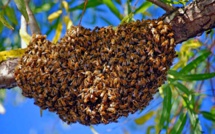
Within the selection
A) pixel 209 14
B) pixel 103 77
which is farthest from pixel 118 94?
pixel 209 14

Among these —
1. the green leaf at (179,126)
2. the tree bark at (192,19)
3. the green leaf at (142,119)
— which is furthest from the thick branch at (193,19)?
the green leaf at (142,119)

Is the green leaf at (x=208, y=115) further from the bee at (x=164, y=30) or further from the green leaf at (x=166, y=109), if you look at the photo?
the bee at (x=164, y=30)

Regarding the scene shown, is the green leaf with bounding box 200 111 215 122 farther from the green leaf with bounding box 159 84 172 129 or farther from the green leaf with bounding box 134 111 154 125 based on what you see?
the green leaf with bounding box 134 111 154 125

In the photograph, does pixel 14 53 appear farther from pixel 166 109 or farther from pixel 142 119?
pixel 142 119

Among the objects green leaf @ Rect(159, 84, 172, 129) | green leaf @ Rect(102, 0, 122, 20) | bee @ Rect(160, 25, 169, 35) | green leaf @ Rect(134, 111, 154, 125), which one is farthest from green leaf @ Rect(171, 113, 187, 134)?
bee @ Rect(160, 25, 169, 35)

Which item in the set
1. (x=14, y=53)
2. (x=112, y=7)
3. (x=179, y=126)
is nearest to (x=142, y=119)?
(x=179, y=126)

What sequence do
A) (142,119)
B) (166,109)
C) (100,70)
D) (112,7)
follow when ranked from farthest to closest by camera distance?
(142,119), (112,7), (166,109), (100,70)

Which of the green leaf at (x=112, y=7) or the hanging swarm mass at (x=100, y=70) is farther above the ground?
the green leaf at (x=112, y=7)

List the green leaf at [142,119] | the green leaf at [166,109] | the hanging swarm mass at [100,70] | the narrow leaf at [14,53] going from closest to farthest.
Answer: the hanging swarm mass at [100,70], the narrow leaf at [14,53], the green leaf at [166,109], the green leaf at [142,119]
